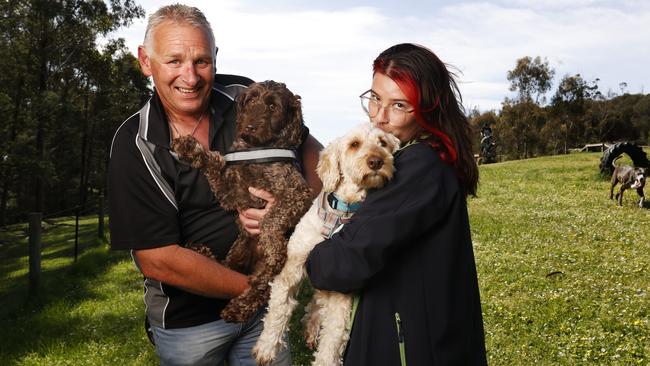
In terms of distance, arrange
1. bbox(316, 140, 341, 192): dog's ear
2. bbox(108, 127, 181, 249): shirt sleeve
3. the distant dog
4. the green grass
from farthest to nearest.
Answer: the distant dog → the green grass → bbox(316, 140, 341, 192): dog's ear → bbox(108, 127, 181, 249): shirt sleeve

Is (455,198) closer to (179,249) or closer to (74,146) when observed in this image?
(179,249)

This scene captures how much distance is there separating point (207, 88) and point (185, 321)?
1578mm

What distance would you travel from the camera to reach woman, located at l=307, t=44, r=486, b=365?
296cm

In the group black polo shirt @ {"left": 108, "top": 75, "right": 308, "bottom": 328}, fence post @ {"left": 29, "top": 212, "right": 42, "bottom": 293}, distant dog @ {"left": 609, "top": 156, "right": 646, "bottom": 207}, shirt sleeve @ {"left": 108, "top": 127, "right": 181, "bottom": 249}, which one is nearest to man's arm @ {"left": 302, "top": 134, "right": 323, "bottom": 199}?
black polo shirt @ {"left": 108, "top": 75, "right": 308, "bottom": 328}

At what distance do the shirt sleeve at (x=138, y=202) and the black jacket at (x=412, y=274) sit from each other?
93 centimetres

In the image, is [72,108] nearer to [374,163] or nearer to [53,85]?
[53,85]

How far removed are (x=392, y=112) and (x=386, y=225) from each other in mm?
816

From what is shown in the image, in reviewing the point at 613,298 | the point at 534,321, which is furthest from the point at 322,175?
the point at 613,298

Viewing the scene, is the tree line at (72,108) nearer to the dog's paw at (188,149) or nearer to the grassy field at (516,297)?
the grassy field at (516,297)

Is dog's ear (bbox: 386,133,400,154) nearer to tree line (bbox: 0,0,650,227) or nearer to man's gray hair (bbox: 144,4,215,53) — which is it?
man's gray hair (bbox: 144,4,215,53)

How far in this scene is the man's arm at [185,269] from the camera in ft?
11.0

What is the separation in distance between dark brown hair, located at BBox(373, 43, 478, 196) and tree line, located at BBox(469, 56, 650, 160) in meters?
67.4

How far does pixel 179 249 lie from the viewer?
11.0 ft

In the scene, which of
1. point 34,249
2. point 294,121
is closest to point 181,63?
point 294,121
